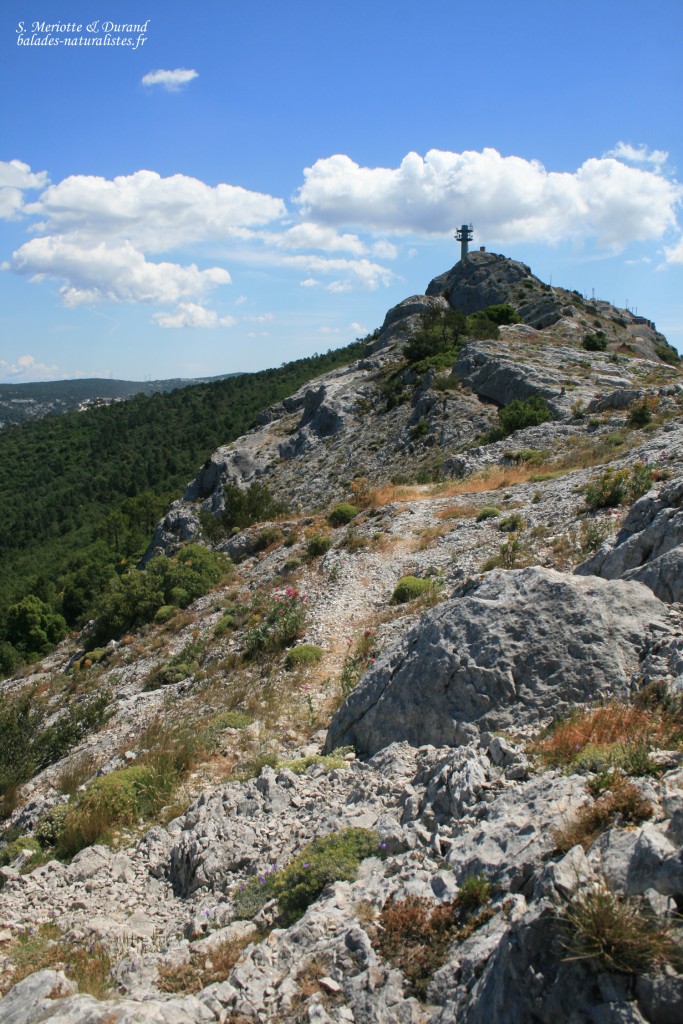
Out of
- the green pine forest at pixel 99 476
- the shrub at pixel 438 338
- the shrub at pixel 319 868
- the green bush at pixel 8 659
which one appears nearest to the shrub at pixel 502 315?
the shrub at pixel 438 338

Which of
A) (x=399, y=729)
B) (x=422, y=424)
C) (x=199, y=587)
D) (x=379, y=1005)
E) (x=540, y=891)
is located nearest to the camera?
(x=540, y=891)

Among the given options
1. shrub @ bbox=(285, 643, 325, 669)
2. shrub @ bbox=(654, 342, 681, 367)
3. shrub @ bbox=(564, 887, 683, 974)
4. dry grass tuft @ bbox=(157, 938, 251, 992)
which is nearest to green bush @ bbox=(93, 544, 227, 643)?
shrub @ bbox=(285, 643, 325, 669)

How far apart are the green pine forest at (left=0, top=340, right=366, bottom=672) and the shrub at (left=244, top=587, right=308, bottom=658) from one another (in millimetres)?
28294

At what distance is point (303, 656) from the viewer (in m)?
13.0

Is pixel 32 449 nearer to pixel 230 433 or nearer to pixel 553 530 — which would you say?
pixel 230 433

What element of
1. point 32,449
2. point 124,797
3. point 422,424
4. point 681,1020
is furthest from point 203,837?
point 32,449

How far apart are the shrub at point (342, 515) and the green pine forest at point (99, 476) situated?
78.8 feet

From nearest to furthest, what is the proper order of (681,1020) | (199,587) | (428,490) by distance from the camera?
1. (681,1020)
2. (199,587)
3. (428,490)

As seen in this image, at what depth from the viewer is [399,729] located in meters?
8.00

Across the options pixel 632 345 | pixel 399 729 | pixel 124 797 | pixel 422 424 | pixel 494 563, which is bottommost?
pixel 124 797

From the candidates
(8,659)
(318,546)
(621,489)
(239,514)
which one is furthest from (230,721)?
(8,659)

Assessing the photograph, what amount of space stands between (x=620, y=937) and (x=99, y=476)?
97.5 metres

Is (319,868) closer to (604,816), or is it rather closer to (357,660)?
(604,816)

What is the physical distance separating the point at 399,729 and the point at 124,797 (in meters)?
3.82
